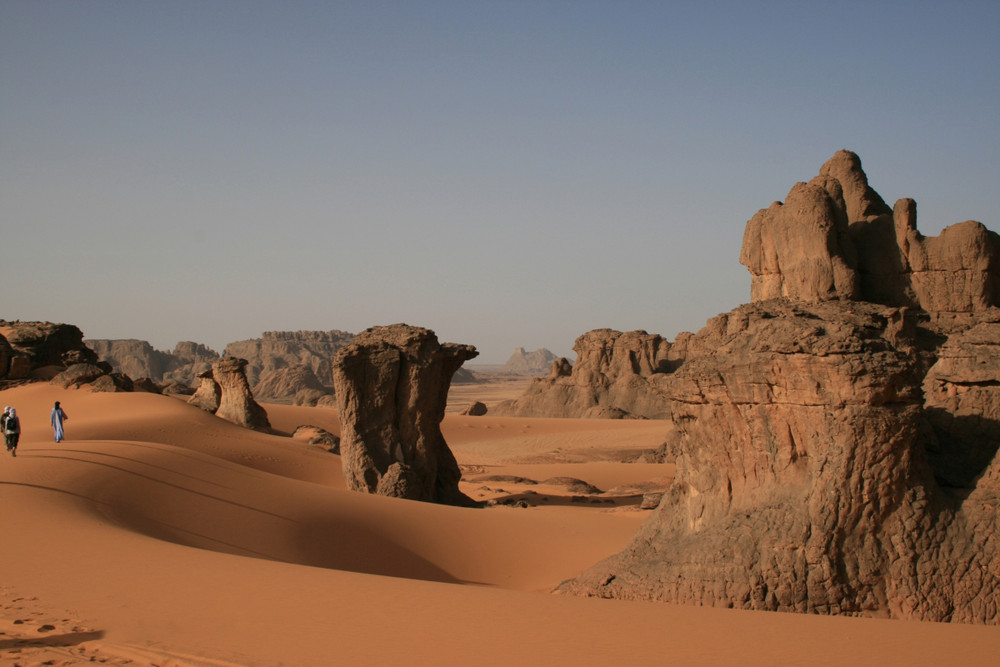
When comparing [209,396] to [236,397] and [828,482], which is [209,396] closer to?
[236,397]

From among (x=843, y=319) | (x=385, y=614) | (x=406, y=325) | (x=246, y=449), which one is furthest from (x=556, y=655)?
(x=246, y=449)

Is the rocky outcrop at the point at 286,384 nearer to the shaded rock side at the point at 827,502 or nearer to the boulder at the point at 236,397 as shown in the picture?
the boulder at the point at 236,397

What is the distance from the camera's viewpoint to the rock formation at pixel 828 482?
Result: 24.7ft

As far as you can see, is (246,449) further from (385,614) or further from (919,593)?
(919,593)

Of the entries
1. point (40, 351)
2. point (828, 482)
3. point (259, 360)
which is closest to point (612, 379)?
point (40, 351)

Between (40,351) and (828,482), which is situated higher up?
(40,351)

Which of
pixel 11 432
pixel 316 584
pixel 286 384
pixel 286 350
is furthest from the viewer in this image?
pixel 286 350

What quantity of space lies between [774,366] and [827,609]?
7.52 ft

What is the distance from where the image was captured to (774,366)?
8281mm

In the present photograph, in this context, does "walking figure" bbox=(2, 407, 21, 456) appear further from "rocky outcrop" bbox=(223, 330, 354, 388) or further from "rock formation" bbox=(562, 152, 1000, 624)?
"rocky outcrop" bbox=(223, 330, 354, 388)

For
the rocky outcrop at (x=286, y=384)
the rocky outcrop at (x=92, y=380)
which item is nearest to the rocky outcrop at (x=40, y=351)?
the rocky outcrop at (x=92, y=380)

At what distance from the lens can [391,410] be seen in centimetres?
1666

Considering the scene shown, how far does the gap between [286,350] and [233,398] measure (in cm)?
7200

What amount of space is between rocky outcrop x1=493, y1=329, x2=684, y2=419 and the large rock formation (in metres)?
26.5
